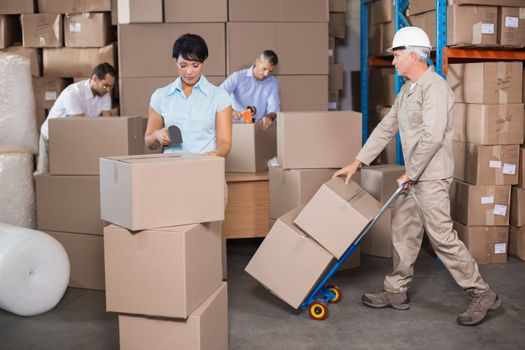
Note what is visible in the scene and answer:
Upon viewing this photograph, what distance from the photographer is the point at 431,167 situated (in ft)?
10.8

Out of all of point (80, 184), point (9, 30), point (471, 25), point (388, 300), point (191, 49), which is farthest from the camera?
point (9, 30)

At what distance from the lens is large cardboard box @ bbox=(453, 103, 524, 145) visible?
4.25 m

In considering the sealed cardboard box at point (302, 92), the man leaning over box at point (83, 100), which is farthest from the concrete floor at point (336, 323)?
the sealed cardboard box at point (302, 92)

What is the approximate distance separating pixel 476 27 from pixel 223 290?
251 centimetres

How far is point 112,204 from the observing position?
2580mm

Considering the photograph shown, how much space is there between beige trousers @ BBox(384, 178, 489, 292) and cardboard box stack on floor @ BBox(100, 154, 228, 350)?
1.16 meters

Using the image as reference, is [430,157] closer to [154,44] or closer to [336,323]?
[336,323]

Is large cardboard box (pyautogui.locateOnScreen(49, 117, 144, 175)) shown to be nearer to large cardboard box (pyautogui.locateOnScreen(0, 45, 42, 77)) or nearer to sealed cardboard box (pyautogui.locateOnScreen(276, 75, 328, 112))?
sealed cardboard box (pyautogui.locateOnScreen(276, 75, 328, 112))

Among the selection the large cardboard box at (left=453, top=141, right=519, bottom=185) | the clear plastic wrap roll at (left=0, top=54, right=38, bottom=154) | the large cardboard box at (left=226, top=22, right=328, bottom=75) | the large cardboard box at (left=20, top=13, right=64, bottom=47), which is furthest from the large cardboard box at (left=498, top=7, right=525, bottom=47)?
the large cardboard box at (left=20, top=13, right=64, bottom=47)

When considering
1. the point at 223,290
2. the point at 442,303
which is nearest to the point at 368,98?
the point at 442,303

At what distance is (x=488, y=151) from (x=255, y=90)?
65.7 inches

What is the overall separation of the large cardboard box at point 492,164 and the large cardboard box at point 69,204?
7.43ft

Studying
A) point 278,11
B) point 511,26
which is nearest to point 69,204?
point 278,11

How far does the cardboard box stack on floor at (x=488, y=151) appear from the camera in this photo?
13.9 ft
